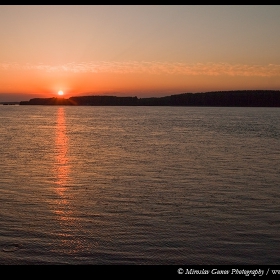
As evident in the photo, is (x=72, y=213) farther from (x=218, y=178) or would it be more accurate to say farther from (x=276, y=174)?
(x=276, y=174)

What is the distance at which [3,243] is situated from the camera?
10.9 meters

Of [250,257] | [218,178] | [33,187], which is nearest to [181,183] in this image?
[218,178]

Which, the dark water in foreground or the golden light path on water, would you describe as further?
the golden light path on water

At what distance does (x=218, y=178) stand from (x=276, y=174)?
4.08m

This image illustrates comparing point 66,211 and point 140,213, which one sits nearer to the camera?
point 140,213

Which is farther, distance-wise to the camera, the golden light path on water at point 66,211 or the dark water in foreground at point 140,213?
the golden light path on water at point 66,211

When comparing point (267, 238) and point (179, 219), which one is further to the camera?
point (179, 219)

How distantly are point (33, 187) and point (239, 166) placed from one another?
1419 centimetres
